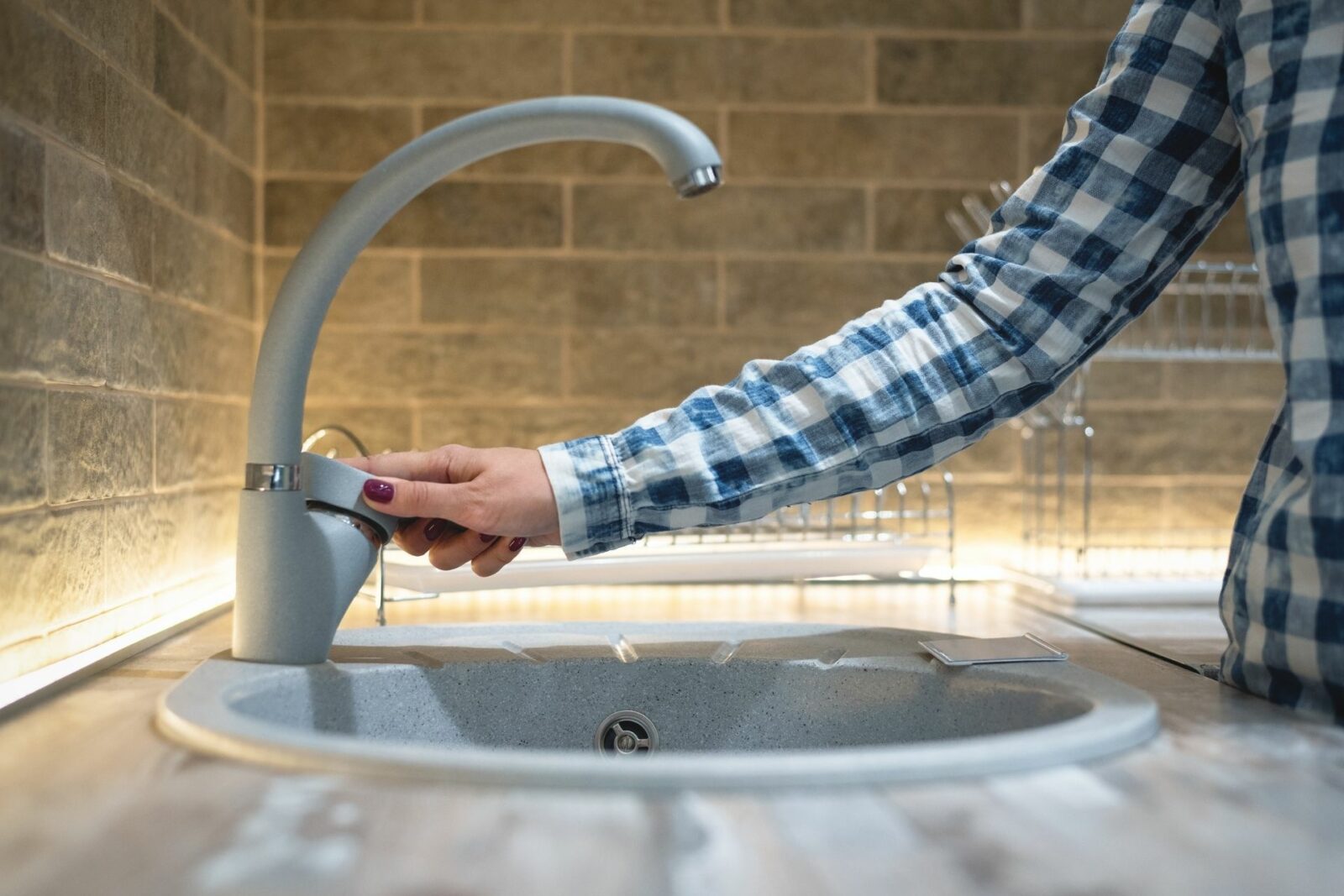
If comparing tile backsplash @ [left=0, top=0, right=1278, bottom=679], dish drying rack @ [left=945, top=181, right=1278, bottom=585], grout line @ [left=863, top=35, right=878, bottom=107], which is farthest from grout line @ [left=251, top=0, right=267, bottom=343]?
dish drying rack @ [left=945, top=181, right=1278, bottom=585]

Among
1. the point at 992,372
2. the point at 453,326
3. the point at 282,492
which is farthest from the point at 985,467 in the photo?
the point at 282,492

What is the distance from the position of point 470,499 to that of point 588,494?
73 millimetres

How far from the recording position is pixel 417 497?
74cm

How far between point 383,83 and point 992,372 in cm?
110

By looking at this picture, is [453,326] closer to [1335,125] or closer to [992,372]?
[992,372]

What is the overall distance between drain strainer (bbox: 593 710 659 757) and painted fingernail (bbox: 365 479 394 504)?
0.22 meters

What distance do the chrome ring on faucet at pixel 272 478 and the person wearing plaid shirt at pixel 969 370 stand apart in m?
0.07

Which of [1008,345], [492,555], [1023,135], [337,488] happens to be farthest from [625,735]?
[1023,135]

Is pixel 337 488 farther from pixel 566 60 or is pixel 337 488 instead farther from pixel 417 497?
pixel 566 60

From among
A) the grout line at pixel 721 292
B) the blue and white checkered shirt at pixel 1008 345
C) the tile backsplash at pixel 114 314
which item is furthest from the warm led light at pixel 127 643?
the grout line at pixel 721 292

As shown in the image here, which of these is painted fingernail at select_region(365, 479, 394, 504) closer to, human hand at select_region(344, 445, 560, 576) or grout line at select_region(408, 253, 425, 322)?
human hand at select_region(344, 445, 560, 576)

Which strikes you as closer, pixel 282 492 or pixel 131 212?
pixel 282 492

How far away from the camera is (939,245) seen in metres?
1.66

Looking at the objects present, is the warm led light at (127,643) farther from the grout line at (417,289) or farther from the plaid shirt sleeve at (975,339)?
the grout line at (417,289)
